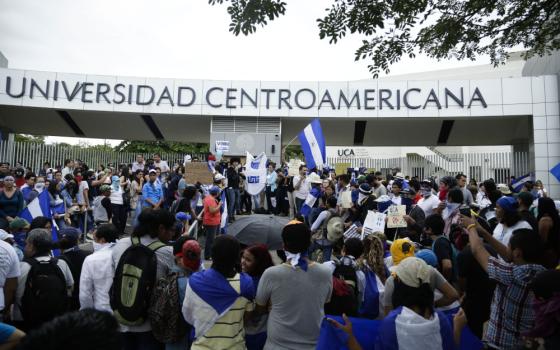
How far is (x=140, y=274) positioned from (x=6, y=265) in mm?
1103

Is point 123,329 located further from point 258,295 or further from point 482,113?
point 482,113

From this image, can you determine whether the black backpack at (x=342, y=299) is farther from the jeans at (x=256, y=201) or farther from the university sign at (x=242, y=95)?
the university sign at (x=242, y=95)

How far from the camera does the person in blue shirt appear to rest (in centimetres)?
1098

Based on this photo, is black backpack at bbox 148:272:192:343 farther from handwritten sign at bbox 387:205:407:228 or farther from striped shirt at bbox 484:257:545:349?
handwritten sign at bbox 387:205:407:228

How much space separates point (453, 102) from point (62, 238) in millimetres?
19294

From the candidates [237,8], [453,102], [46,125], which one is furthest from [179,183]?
[46,125]

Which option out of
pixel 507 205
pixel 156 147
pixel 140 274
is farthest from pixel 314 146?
pixel 156 147

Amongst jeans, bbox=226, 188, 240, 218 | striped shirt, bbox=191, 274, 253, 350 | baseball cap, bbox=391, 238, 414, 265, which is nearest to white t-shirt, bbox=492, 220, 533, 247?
baseball cap, bbox=391, 238, 414, 265

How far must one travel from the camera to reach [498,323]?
10.9ft

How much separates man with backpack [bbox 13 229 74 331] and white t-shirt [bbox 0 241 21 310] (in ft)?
0.57

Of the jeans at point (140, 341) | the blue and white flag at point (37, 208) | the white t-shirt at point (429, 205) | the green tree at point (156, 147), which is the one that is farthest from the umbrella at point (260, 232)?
the green tree at point (156, 147)

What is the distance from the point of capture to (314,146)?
11.0 m

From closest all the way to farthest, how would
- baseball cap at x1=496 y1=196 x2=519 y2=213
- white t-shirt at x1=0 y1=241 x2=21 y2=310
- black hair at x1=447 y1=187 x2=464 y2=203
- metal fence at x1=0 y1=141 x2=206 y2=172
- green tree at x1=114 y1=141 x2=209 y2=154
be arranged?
white t-shirt at x1=0 y1=241 x2=21 y2=310
baseball cap at x1=496 y1=196 x2=519 y2=213
black hair at x1=447 y1=187 x2=464 y2=203
metal fence at x1=0 y1=141 x2=206 y2=172
green tree at x1=114 y1=141 x2=209 y2=154

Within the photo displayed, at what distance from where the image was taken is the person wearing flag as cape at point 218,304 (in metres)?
3.03
